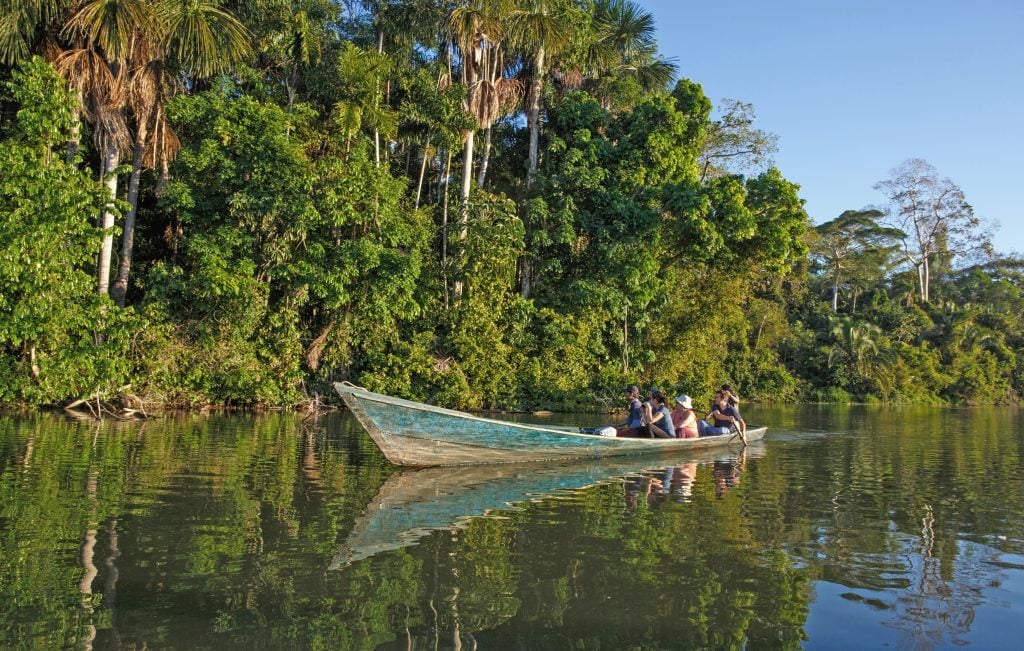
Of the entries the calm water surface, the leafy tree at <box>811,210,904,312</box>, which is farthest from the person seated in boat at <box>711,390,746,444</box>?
the leafy tree at <box>811,210,904,312</box>

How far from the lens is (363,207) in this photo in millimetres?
22906

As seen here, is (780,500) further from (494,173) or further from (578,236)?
(494,173)

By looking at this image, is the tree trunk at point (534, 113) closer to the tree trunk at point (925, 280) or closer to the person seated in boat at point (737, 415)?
the person seated in boat at point (737, 415)

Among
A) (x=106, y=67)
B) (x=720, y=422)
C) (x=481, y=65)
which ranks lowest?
(x=720, y=422)

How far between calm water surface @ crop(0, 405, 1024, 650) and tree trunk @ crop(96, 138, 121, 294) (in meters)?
8.49

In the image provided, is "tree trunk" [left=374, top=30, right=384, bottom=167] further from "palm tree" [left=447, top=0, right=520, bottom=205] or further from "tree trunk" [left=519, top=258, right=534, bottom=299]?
"tree trunk" [left=519, top=258, right=534, bottom=299]

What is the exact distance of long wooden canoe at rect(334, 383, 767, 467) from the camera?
1046 centimetres

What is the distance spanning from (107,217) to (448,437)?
12.6m

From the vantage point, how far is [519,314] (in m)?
24.5

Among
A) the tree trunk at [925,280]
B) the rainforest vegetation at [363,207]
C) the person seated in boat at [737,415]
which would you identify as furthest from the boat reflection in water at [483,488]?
the tree trunk at [925,280]

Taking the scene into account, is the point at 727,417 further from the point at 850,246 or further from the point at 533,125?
the point at 850,246

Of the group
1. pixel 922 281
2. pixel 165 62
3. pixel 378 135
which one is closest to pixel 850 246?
pixel 922 281

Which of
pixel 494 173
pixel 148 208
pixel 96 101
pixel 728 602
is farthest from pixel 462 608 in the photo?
pixel 494 173

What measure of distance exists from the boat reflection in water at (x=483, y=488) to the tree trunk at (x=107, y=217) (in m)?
12.0
